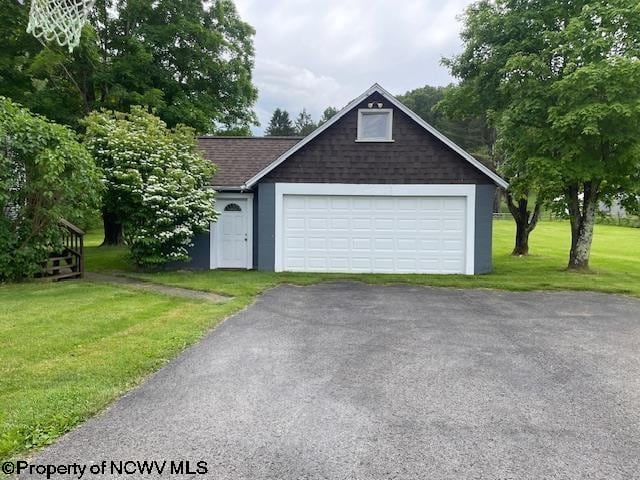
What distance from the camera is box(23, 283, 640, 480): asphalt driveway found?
3291 mm

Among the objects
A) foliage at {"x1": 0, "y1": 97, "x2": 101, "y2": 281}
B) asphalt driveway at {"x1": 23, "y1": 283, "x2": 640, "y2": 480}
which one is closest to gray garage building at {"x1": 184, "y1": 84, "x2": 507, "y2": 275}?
foliage at {"x1": 0, "y1": 97, "x2": 101, "y2": 281}

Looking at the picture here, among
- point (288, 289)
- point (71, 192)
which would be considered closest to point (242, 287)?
point (288, 289)

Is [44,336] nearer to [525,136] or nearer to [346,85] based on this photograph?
[525,136]

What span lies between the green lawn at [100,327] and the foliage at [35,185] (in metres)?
0.86

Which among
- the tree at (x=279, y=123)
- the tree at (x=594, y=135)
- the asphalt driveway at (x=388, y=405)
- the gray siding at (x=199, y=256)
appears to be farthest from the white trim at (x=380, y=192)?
the tree at (x=279, y=123)

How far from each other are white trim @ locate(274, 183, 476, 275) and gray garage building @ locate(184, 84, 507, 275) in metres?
0.03

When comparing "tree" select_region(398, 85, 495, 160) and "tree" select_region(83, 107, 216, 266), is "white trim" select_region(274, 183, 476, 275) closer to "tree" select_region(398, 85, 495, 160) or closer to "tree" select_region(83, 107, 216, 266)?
"tree" select_region(83, 107, 216, 266)

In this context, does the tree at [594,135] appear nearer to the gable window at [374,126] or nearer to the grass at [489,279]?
the grass at [489,279]

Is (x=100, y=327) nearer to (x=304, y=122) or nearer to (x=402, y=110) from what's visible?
(x=402, y=110)

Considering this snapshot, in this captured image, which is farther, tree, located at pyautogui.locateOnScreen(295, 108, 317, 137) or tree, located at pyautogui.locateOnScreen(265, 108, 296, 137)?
tree, located at pyautogui.locateOnScreen(295, 108, 317, 137)

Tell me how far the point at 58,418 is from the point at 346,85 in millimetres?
39512

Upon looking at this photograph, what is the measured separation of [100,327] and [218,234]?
765cm

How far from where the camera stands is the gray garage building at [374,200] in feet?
44.1

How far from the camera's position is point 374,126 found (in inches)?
540
